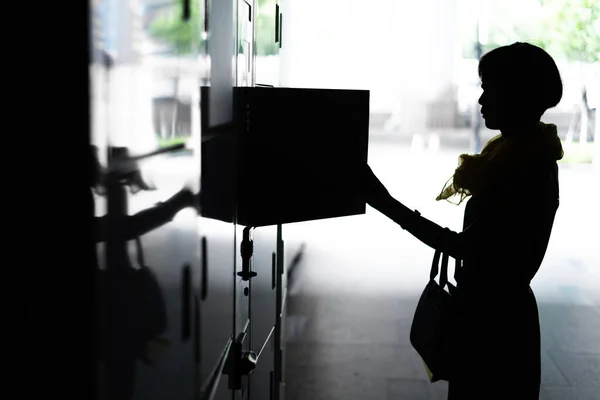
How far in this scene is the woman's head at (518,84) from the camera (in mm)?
1595

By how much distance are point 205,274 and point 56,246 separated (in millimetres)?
640

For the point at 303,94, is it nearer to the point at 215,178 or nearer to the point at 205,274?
the point at 215,178

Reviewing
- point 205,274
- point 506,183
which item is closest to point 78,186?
point 205,274

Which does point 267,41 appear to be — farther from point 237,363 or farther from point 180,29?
point 180,29

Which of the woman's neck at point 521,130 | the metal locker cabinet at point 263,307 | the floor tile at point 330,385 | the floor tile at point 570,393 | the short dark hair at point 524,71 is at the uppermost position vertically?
the short dark hair at point 524,71

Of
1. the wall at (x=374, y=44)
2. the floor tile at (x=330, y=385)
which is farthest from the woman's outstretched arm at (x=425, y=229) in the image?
the wall at (x=374, y=44)

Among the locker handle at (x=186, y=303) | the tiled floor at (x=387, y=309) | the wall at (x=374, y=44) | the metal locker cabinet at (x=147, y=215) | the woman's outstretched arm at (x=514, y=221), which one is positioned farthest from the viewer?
the wall at (x=374, y=44)

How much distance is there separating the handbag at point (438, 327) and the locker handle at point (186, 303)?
745 millimetres

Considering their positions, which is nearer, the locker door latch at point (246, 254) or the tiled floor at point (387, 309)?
the locker door latch at point (246, 254)

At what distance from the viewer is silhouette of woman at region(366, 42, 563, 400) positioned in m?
1.58

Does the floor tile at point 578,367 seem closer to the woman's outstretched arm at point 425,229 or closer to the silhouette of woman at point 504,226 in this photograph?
the silhouette of woman at point 504,226

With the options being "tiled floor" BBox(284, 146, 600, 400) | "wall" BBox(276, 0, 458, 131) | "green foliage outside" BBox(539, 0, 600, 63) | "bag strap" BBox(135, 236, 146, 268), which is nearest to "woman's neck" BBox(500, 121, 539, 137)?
"tiled floor" BBox(284, 146, 600, 400)

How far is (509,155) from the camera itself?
1618mm

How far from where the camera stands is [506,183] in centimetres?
160
